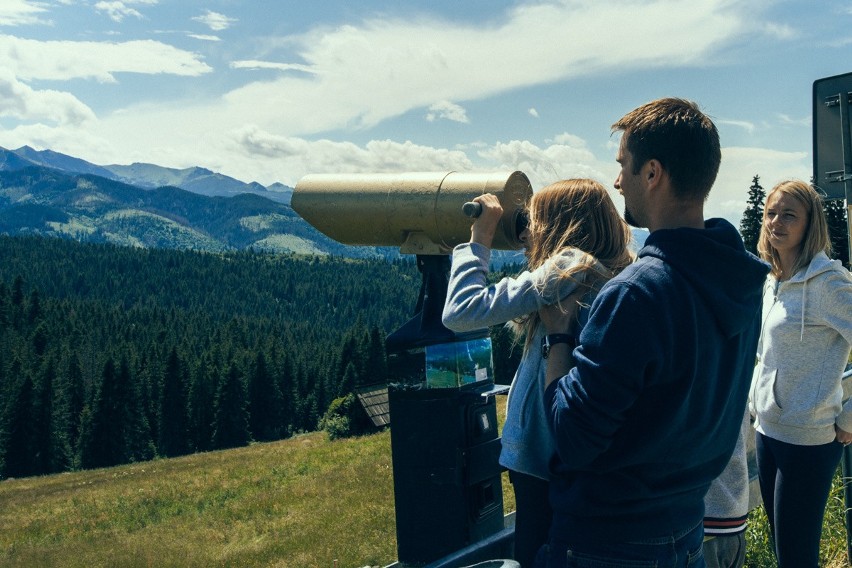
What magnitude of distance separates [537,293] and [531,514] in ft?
2.20

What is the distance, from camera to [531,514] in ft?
7.46

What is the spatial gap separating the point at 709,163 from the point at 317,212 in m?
1.64

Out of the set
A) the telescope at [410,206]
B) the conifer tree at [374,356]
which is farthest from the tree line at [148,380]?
the telescope at [410,206]

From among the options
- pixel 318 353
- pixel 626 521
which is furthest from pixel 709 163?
pixel 318 353

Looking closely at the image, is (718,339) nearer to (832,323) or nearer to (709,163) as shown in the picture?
(709,163)

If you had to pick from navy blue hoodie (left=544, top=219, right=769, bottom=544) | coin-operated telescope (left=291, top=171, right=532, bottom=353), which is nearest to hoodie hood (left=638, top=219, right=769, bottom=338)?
navy blue hoodie (left=544, top=219, right=769, bottom=544)

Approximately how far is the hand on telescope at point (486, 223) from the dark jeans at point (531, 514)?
2.33ft

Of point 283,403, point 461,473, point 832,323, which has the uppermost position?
point 832,323

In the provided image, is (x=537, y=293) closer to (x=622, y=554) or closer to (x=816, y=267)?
(x=622, y=554)

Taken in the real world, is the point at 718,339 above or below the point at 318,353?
above

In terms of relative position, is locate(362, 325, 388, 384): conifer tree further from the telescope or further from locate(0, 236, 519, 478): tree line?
the telescope

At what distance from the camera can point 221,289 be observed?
7313 inches

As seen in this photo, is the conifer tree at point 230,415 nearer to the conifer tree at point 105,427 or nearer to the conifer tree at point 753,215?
the conifer tree at point 105,427

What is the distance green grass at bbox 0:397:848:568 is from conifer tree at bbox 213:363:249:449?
32.5 metres
